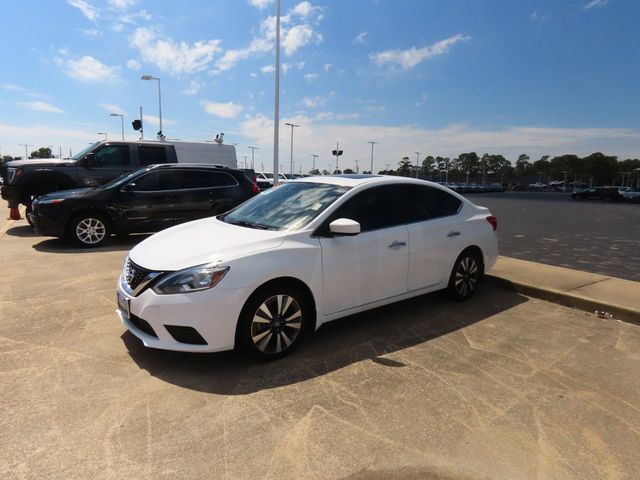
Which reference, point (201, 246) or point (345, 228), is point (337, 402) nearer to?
point (345, 228)

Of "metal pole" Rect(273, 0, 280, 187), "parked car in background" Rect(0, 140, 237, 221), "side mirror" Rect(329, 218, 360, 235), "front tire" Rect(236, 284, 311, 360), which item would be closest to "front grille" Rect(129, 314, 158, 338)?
"front tire" Rect(236, 284, 311, 360)

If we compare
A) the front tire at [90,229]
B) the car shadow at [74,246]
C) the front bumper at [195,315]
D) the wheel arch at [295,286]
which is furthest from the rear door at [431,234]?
the front tire at [90,229]

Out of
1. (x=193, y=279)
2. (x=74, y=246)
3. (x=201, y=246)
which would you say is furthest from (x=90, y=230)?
(x=193, y=279)

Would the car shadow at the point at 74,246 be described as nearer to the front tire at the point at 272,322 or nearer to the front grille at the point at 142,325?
the front grille at the point at 142,325

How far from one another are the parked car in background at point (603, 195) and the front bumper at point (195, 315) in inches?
2190

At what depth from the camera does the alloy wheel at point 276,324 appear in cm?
358

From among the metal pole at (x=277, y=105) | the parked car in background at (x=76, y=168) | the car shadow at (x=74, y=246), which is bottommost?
the car shadow at (x=74, y=246)

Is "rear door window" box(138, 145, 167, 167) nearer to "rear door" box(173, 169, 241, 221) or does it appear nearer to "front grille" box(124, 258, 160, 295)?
"rear door" box(173, 169, 241, 221)

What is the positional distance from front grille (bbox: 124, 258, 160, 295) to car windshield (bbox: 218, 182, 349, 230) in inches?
43.6

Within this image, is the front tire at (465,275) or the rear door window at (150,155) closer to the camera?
the front tire at (465,275)

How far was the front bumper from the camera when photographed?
3340mm

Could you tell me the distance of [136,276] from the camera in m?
3.71

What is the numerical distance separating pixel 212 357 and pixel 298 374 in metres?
0.81

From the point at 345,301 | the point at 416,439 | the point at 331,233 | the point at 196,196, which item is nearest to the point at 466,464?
the point at 416,439
